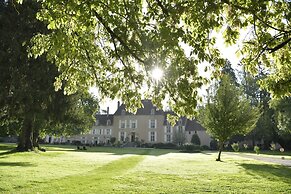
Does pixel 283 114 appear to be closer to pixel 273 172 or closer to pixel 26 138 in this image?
pixel 273 172

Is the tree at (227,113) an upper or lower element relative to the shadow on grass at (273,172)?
upper

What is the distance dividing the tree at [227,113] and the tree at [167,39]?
20.4 m

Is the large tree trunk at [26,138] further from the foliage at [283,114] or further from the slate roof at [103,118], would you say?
the slate roof at [103,118]

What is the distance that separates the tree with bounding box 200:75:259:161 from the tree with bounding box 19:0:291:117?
803 inches

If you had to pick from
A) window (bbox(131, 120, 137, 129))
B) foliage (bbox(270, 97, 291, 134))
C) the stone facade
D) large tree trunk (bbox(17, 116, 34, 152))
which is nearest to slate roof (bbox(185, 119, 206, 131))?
the stone facade

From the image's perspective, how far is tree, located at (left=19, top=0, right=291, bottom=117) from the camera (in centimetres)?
658

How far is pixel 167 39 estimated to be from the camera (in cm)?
614

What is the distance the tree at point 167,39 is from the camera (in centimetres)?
658

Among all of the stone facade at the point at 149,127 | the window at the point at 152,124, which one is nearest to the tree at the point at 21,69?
the stone facade at the point at 149,127

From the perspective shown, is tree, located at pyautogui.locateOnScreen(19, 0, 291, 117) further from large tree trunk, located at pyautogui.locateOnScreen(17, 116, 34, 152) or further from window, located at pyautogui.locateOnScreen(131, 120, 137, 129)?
window, located at pyautogui.locateOnScreen(131, 120, 137, 129)

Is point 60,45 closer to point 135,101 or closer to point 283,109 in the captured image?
point 135,101

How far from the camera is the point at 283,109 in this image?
50.6 meters

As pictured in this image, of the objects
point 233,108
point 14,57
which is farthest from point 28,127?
point 233,108

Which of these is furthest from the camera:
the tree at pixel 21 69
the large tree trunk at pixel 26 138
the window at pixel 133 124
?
the window at pixel 133 124
